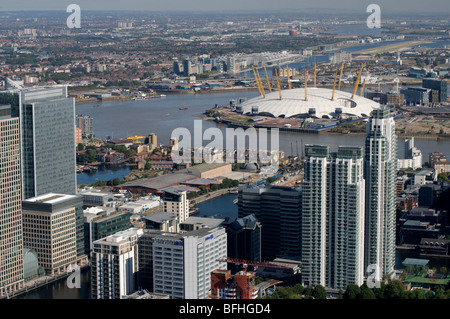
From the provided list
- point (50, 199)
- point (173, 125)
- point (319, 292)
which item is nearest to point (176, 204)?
point (50, 199)

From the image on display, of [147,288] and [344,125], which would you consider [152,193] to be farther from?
[344,125]

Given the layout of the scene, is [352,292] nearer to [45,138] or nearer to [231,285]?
[231,285]

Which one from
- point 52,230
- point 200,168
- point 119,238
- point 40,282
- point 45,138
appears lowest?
point 40,282

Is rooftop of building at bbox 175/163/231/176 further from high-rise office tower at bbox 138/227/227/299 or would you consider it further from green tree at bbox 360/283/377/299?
green tree at bbox 360/283/377/299

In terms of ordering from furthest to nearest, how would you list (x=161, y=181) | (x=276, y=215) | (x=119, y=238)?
(x=161, y=181) → (x=276, y=215) → (x=119, y=238)

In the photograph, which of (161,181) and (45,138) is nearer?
(45,138)

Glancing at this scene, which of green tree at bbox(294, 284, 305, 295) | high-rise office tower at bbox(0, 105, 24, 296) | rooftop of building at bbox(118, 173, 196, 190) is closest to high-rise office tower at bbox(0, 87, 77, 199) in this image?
high-rise office tower at bbox(0, 105, 24, 296)
